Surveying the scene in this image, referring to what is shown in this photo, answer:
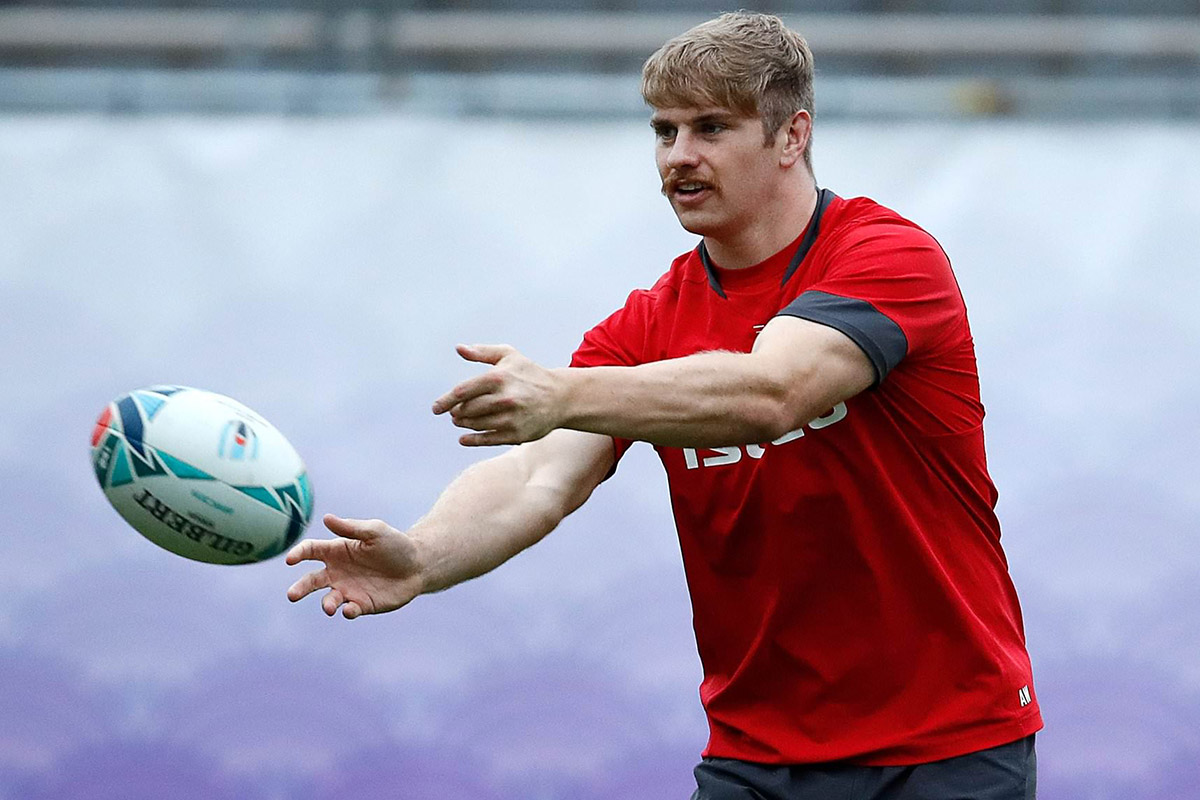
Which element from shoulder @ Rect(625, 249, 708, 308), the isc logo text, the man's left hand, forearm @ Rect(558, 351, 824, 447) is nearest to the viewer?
the man's left hand

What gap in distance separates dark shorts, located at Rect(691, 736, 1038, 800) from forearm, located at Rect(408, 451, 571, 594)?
60cm

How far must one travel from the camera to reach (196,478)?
2.51 m

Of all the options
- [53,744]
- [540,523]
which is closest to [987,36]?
[540,523]

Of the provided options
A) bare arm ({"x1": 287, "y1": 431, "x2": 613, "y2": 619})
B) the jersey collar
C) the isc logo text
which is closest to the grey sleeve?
the isc logo text

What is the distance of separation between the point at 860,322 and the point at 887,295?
10 centimetres

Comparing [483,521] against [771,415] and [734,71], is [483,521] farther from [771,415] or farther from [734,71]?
[734,71]

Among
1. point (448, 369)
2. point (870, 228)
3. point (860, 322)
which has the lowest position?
point (860, 322)

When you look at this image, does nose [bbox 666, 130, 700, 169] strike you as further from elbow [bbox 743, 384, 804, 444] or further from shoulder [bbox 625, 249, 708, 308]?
elbow [bbox 743, 384, 804, 444]

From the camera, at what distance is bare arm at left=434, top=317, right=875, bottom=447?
201 centimetres

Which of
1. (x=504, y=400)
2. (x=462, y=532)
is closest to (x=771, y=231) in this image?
(x=462, y=532)

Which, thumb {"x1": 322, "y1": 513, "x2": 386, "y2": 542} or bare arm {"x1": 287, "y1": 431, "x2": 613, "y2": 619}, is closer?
thumb {"x1": 322, "y1": 513, "x2": 386, "y2": 542}

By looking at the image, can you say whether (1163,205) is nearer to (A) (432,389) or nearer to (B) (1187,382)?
(B) (1187,382)

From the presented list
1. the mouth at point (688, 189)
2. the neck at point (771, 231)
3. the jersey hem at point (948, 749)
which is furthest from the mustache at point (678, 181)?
the jersey hem at point (948, 749)

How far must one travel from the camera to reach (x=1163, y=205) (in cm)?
462
